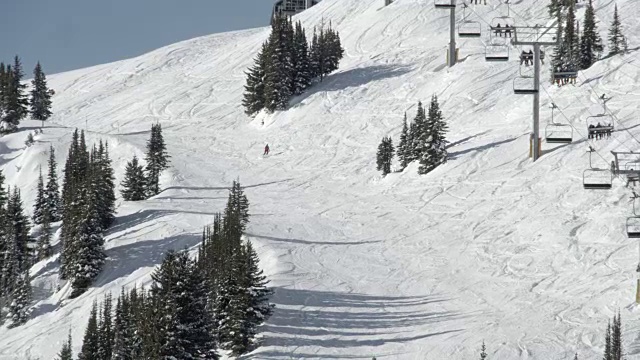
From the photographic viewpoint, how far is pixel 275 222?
5628 centimetres

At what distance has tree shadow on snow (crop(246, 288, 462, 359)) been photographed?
3825 cm

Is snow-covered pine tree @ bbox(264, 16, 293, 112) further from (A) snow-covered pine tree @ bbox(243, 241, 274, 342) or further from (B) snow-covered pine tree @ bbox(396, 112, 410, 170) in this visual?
(A) snow-covered pine tree @ bbox(243, 241, 274, 342)

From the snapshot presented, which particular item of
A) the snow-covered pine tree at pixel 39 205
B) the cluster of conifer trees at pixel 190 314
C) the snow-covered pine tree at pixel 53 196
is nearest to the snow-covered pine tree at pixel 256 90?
the snow-covered pine tree at pixel 53 196

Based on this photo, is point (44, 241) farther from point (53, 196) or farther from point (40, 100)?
point (40, 100)

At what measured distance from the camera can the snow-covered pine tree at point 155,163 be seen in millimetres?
67500

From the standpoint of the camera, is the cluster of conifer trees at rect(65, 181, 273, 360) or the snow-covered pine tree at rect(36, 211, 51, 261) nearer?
the cluster of conifer trees at rect(65, 181, 273, 360)

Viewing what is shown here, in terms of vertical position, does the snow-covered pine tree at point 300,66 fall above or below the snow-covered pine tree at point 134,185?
above

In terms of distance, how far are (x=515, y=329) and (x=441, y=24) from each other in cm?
6401

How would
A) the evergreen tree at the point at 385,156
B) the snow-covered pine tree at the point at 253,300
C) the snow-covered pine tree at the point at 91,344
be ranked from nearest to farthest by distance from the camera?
the snow-covered pine tree at the point at 253,300 → the snow-covered pine tree at the point at 91,344 → the evergreen tree at the point at 385,156

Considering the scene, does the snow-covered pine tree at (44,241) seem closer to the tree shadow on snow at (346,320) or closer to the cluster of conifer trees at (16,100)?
the tree shadow on snow at (346,320)

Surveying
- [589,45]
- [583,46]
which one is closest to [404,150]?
[583,46]

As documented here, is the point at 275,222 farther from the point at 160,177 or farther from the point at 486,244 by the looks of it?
the point at 160,177

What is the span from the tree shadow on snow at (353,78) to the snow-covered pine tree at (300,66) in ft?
2.05

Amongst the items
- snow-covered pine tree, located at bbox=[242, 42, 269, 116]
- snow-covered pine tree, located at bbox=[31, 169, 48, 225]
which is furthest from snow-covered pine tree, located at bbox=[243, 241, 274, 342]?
snow-covered pine tree, located at bbox=[242, 42, 269, 116]
